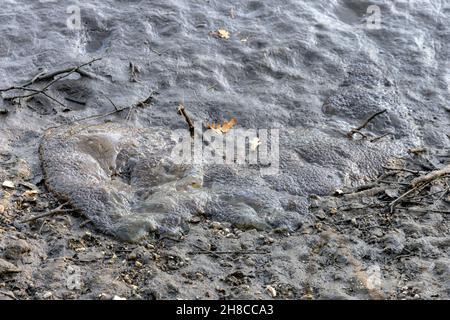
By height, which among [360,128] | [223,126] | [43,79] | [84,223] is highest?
[360,128]

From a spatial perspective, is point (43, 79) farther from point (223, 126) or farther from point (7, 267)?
point (7, 267)

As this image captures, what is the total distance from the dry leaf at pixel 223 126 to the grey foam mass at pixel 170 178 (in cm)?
45

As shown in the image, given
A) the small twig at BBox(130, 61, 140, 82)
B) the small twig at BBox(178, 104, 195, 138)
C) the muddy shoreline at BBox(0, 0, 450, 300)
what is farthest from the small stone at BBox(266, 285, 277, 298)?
the small twig at BBox(130, 61, 140, 82)

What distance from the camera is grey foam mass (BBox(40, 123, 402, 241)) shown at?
5051 millimetres

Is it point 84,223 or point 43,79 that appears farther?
point 43,79

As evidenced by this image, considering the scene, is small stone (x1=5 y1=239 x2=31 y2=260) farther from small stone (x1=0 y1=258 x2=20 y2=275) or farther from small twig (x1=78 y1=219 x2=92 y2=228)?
small twig (x1=78 y1=219 x2=92 y2=228)

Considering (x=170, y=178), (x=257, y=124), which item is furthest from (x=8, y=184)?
(x=257, y=124)

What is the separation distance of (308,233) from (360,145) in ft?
4.75

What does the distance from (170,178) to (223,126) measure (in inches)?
40.5

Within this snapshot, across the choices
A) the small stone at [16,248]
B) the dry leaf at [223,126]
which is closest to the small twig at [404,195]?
the dry leaf at [223,126]

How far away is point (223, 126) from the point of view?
629 centimetres

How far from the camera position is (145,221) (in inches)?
194
